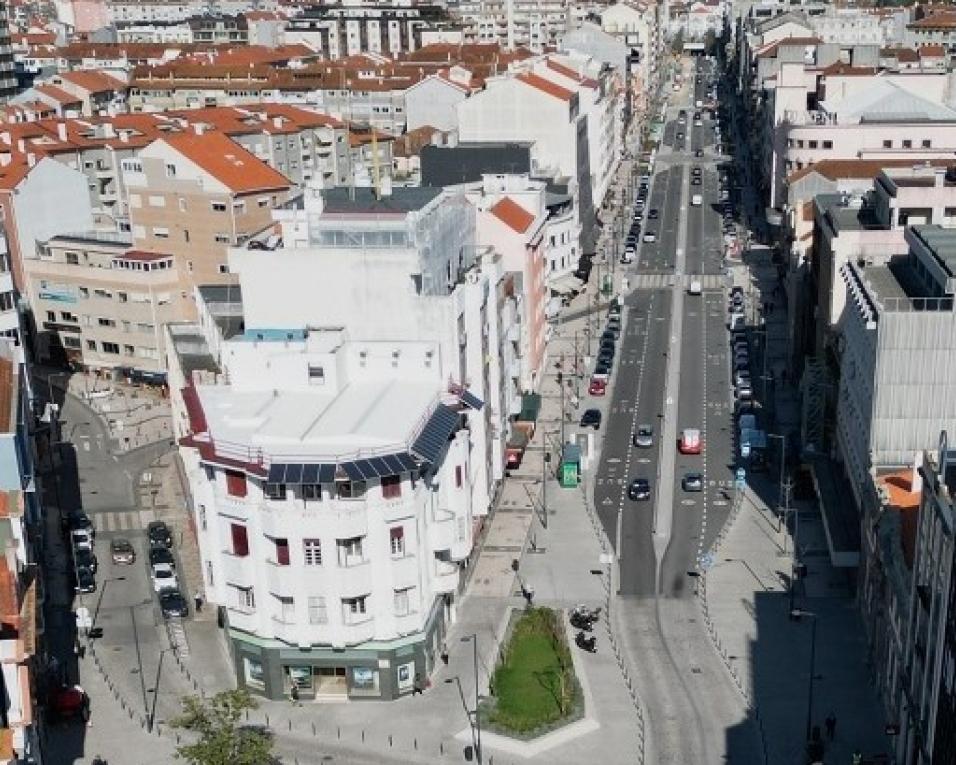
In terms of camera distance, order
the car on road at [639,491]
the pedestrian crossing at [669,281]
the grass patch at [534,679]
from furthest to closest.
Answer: the pedestrian crossing at [669,281], the car on road at [639,491], the grass patch at [534,679]

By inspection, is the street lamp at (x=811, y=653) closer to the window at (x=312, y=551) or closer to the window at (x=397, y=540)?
the window at (x=397, y=540)

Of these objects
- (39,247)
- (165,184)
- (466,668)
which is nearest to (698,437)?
(466,668)

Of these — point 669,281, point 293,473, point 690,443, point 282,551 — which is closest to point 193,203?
point 690,443

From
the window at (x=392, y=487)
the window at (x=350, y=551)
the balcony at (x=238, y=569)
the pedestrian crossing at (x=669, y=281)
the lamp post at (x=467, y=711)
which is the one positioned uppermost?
the window at (x=392, y=487)

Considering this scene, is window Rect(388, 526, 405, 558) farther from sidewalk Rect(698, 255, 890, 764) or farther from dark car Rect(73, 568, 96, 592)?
dark car Rect(73, 568, 96, 592)

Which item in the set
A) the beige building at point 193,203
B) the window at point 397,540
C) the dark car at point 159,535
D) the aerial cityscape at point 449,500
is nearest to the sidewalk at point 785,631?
the aerial cityscape at point 449,500

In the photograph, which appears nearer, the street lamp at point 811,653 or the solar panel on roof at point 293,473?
the solar panel on roof at point 293,473

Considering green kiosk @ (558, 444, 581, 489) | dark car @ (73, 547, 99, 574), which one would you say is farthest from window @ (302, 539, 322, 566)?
green kiosk @ (558, 444, 581, 489)

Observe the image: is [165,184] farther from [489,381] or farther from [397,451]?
[397,451]
